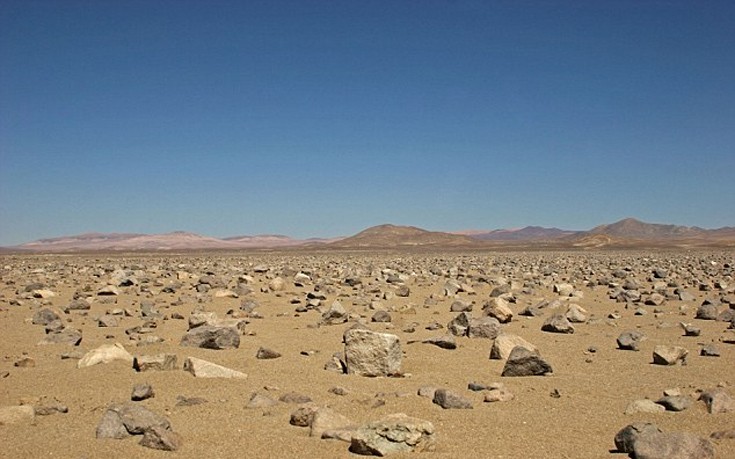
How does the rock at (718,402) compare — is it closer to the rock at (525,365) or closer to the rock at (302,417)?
the rock at (525,365)

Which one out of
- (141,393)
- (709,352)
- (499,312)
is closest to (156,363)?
(141,393)

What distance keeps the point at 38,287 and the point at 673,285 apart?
50.6ft

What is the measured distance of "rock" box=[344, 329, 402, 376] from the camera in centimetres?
614

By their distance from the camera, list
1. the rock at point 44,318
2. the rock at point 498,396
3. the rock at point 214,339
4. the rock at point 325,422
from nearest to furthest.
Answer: the rock at point 325,422 → the rock at point 498,396 → the rock at point 214,339 → the rock at point 44,318

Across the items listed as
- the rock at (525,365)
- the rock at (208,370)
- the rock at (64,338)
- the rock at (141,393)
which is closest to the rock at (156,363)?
the rock at (208,370)

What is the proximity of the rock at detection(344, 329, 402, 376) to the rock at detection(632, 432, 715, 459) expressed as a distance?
270cm

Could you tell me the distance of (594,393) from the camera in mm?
5598

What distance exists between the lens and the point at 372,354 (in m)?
6.17

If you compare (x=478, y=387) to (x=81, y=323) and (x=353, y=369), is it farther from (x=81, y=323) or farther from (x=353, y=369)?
(x=81, y=323)

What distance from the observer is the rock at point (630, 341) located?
301 inches

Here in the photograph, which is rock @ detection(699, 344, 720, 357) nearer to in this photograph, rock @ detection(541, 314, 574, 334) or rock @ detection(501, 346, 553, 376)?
rock @ detection(541, 314, 574, 334)

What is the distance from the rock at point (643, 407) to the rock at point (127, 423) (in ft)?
11.4

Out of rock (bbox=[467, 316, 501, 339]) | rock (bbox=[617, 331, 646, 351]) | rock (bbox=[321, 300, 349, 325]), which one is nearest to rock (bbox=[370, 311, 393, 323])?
rock (bbox=[321, 300, 349, 325])

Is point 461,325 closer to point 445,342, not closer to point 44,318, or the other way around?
point 445,342
